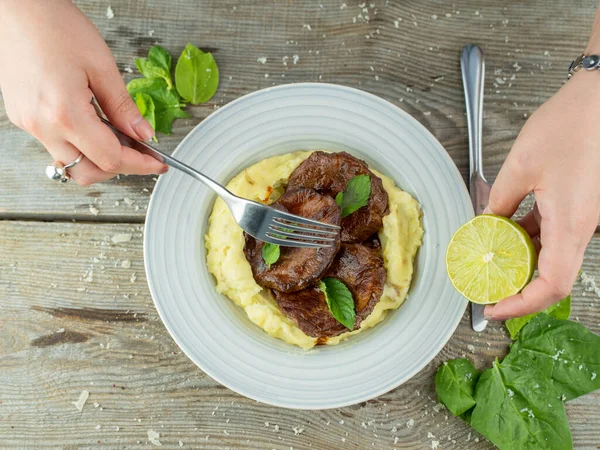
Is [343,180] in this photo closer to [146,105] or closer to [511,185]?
[511,185]

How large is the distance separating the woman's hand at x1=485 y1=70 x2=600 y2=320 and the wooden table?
909 millimetres

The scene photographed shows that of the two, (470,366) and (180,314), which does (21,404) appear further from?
(470,366)

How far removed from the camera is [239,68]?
3082 mm

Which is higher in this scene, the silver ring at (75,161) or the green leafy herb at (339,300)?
the silver ring at (75,161)

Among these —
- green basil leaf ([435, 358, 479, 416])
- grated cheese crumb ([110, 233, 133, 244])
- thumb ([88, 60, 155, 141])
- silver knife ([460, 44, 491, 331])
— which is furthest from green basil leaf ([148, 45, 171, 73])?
green basil leaf ([435, 358, 479, 416])

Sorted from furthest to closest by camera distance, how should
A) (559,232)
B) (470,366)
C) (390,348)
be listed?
(470,366)
(390,348)
(559,232)

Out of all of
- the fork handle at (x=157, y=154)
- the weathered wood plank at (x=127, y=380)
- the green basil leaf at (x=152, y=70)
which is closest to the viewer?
the fork handle at (x=157, y=154)

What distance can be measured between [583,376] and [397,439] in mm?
993

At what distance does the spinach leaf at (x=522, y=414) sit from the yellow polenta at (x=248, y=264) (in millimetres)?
713

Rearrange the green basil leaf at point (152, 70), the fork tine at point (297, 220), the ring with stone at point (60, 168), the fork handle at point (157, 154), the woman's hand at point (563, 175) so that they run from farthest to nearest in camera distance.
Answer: the green basil leaf at point (152, 70), the fork tine at point (297, 220), the fork handle at point (157, 154), the ring with stone at point (60, 168), the woman's hand at point (563, 175)

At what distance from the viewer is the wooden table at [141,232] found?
2.89 metres

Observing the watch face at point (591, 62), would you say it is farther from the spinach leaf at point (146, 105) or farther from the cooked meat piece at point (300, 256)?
the spinach leaf at point (146, 105)

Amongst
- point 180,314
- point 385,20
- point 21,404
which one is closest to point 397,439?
point 180,314

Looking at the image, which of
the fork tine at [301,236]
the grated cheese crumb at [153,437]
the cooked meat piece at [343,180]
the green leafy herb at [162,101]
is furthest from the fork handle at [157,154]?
the grated cheese crumb at [153,437]
